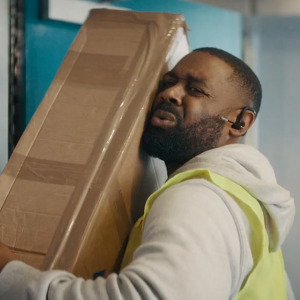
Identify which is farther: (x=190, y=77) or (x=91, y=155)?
(x=190, y=77)

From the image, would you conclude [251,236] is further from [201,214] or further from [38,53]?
[38,53]

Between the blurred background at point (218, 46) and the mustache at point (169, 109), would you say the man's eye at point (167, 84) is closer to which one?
the mustache at point (169, 109)

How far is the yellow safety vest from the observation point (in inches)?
31.2

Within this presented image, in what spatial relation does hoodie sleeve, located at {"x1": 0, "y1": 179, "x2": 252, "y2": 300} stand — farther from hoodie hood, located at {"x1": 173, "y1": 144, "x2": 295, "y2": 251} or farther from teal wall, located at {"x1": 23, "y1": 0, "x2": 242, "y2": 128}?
teal wall, located at {"x1": 23, "y1": 0, "x2": 242, "y2": 128}

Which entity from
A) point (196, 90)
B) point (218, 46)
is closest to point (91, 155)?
point (196, 90)

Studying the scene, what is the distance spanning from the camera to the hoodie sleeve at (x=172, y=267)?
64 centimetres

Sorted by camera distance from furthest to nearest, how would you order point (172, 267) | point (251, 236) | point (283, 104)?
point (283, 104), point (251, 236), point (172, 267)

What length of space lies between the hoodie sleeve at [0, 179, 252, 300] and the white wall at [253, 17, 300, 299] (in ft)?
3.82

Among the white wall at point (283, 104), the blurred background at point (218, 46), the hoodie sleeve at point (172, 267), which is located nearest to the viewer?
the hoodie sleeve at point (172, 267)

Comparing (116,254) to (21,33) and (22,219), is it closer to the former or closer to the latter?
(22,219)

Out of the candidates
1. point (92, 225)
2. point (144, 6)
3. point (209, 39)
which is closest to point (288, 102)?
point (209, 39)

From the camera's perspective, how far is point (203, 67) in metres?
1.07

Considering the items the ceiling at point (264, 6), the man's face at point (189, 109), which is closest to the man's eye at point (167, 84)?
the man's face at point (189, 109)

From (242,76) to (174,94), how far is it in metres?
0.21
